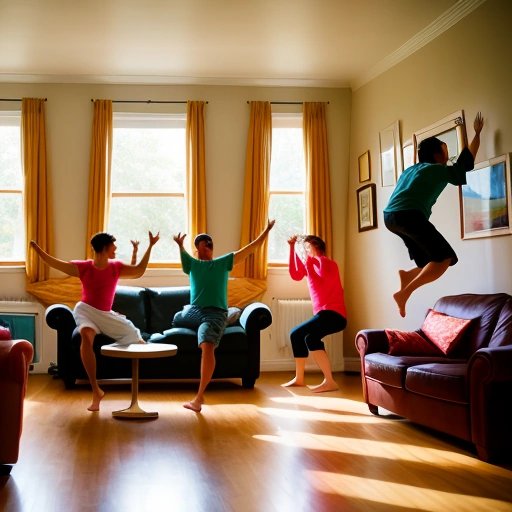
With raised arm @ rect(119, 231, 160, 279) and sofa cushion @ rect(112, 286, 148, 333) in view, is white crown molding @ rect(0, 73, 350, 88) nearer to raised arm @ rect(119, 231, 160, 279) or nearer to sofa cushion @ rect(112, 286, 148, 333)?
sofa cushion @ rect(112, 286, 148, 333)

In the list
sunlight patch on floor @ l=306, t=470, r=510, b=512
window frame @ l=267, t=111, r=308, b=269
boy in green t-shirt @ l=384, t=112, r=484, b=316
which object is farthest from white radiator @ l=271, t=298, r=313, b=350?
sunlight patch on floor @ l=306, t=470, r=510, b=512

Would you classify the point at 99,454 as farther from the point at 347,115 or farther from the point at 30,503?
the point at 347,115

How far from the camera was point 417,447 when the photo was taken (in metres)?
4.15

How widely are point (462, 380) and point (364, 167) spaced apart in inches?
156

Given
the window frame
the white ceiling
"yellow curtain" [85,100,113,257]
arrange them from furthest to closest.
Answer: the window frame < "yellow curtain" [85,100,113,257] < the white ceiling

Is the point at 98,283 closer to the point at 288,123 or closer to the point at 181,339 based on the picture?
the point at 181,339

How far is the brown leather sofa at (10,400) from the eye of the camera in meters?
3.54

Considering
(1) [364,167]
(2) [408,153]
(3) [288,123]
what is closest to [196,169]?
(3) [288,123]

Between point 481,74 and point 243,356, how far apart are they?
10.7ft

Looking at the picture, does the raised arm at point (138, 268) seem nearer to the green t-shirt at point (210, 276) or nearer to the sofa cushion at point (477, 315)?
the green t-shirt at point (210, 276)

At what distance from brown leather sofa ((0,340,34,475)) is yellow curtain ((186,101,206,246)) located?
4.25m

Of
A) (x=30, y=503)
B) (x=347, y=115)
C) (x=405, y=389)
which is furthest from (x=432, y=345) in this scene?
(x=347, y=115)

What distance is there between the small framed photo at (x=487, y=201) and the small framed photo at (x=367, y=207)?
1781 millimetres

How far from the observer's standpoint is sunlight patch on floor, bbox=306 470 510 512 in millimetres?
2982
